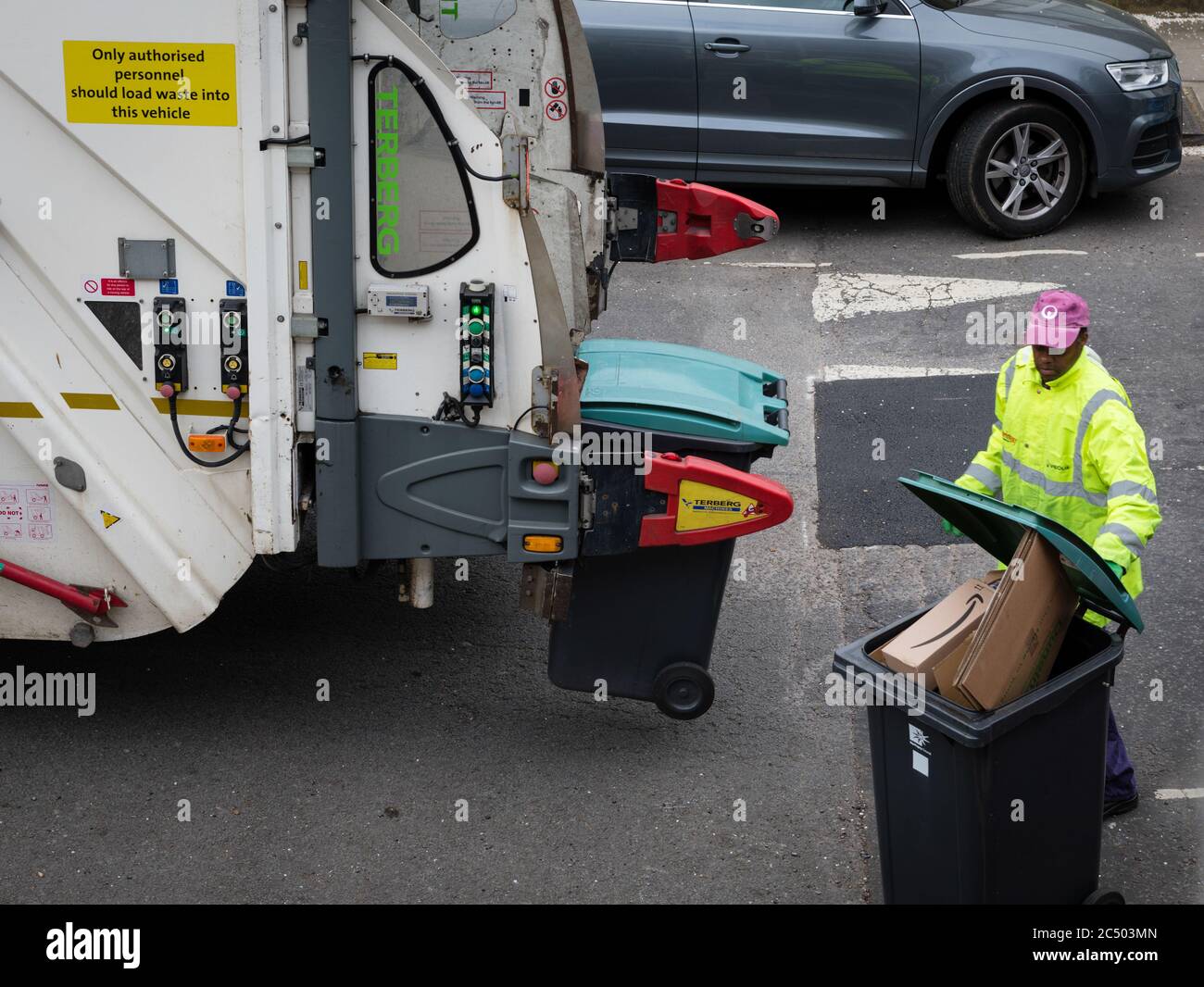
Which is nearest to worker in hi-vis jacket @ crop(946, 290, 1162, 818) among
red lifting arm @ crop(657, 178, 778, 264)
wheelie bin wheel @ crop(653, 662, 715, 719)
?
wheelie bin wheel @ crop(653, 662, 715, 719)

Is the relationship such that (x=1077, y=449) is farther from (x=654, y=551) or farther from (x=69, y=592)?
(x=69, y=592)

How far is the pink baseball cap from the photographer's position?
418cm

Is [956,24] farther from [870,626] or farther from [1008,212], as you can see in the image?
[870,626]

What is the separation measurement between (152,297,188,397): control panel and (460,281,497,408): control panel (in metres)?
0.85

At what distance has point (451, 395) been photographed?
4484mm

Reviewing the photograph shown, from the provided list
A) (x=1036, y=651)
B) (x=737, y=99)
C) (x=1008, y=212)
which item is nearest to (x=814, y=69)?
(x=737, y=99)

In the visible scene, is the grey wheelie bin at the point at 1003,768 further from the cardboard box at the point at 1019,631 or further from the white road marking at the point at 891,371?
the white road marking at the point at 891,371

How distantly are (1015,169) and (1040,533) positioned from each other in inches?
228

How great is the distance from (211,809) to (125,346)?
152 cm

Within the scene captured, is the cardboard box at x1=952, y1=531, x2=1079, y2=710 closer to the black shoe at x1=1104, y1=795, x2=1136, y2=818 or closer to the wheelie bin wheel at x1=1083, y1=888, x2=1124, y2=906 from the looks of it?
the wheelie bin wheel at x1=1083, y1=888, x2=1124, y2=906

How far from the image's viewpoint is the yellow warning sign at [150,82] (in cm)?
420

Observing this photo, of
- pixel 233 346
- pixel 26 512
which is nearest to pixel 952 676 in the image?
pixel 233 346

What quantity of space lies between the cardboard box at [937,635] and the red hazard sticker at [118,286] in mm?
2452

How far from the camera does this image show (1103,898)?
4117 millimetres
